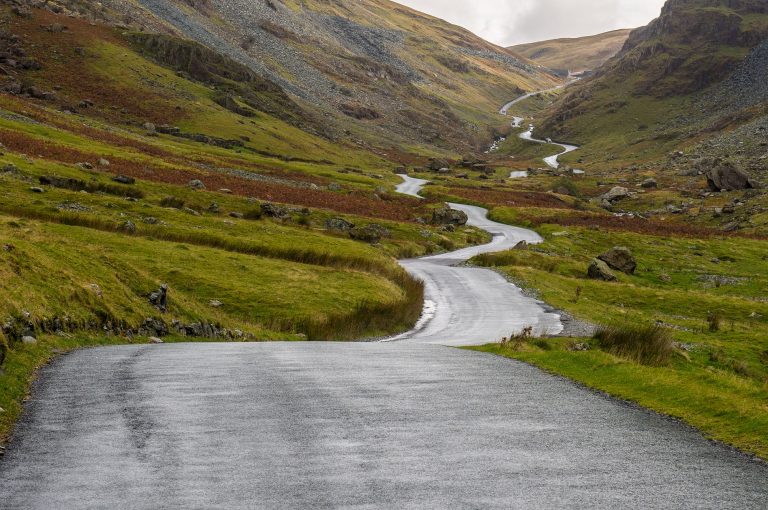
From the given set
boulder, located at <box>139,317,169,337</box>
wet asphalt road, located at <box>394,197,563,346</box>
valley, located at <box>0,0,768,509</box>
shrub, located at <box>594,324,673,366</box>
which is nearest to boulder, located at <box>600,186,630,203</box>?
valley, located at <box>0,0,768,509</box>

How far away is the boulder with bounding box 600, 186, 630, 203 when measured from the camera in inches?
5354

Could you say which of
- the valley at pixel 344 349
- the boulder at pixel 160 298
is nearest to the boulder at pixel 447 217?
the valley at pixel 344 349

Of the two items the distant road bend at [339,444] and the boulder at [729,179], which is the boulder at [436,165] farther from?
the distant road bend at [339,444]

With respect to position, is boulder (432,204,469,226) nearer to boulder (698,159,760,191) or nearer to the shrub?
boulder (698,159,760,191)

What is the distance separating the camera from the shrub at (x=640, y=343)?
2359cm

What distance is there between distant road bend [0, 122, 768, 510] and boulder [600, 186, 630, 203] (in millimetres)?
125834

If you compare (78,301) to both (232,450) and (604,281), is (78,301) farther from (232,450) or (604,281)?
(604,281)

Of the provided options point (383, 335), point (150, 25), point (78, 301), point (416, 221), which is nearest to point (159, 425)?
point (78, 301)

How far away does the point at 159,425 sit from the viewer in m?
12.0

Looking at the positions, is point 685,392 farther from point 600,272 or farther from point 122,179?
point 122,179

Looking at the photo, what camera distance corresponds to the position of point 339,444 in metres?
11.2

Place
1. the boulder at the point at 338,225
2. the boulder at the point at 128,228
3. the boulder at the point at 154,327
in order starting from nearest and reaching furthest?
the boulder at the point at 154,327 → the boulder at the point at 128,228 → the boulder at the point at 338,225

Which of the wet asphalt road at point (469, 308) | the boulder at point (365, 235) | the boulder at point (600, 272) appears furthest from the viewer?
the boulder at point (365, 235)

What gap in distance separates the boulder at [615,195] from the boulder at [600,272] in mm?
81849
